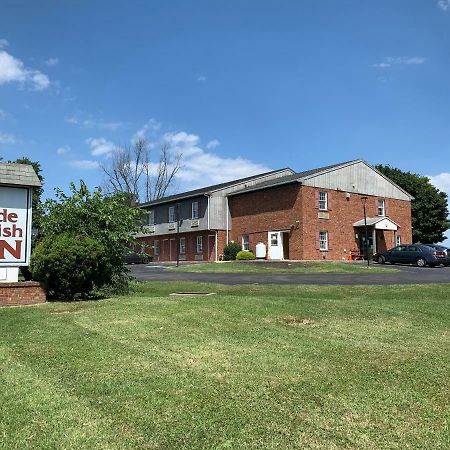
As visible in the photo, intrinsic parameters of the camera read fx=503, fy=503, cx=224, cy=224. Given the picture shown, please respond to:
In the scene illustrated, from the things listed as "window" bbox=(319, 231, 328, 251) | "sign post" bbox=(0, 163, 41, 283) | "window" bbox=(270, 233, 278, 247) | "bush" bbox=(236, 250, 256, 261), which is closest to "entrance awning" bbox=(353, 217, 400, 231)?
"window" bbox=(319, 231, 328, 251)

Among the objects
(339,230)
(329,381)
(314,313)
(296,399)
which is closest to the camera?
(296,399)

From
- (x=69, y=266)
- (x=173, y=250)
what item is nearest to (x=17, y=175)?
(x=69, y=266)

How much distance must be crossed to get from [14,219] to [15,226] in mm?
163

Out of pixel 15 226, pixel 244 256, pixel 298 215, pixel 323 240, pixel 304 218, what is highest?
pixel 298 215

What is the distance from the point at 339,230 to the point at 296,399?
33.7m

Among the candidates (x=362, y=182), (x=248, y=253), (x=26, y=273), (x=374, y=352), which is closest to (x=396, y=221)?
(x=362, y=182)

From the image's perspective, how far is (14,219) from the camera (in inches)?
457

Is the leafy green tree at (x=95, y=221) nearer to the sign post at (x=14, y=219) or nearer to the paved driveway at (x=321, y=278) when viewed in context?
the sign post at (x=14, y=219)

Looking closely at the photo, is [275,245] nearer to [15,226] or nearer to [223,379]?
[15,226]

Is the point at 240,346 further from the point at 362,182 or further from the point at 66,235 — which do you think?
the point at 362,182

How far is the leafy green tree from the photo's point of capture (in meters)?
12.8

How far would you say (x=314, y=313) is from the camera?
30.0 feet

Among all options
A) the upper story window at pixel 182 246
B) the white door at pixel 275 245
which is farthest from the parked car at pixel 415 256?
the upper story window at pixel 182 246

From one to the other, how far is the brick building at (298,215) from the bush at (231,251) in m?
1.17
